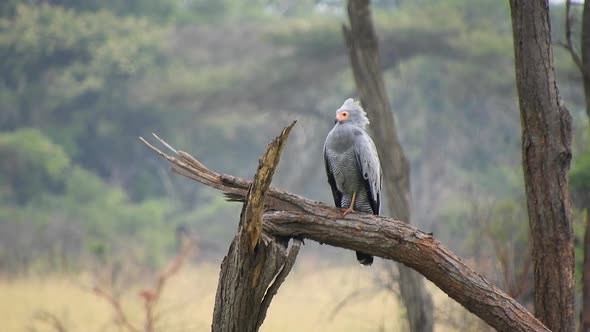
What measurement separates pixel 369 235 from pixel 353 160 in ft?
2.41

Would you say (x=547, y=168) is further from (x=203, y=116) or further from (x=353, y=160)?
(x=203, y=116)

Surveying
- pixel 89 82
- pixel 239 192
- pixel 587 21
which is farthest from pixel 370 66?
pixel 89 82

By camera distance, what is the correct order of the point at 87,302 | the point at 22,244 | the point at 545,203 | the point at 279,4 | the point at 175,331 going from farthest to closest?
the point at 279,4 → the point at 22,244 → the point at 87,302 → the point at 175,331 → the point at 545,203

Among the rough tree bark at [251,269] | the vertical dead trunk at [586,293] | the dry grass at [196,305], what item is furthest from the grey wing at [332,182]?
the dry grass at [196,305]

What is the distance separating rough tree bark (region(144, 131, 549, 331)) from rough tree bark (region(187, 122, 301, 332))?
0.32ft

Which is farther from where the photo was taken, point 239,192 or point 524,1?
point 524,1

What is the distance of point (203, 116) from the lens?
21.9m

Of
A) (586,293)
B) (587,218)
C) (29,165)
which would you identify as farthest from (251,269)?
(29,165)

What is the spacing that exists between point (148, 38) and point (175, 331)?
41.6 ft

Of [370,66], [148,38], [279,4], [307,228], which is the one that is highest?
[279,4]

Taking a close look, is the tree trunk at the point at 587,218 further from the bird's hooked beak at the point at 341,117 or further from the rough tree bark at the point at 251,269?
the rough tree bark at the point at 251,269

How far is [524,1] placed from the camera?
5.53 metres

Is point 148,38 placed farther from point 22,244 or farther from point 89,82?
point 22,244

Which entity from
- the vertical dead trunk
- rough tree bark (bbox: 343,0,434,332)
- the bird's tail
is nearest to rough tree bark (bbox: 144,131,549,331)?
the bird's tail
